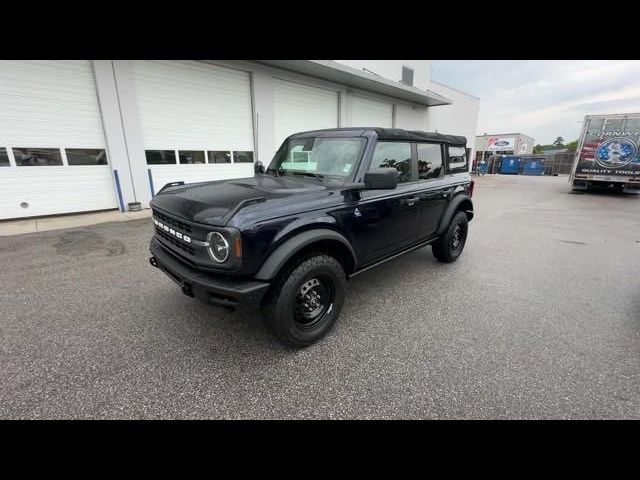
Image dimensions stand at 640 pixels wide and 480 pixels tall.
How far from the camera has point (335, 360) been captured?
239 cm

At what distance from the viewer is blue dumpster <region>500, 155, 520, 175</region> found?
31.3 m

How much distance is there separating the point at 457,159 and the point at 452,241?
126cm

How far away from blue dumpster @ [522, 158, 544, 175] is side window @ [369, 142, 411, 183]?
114 feet

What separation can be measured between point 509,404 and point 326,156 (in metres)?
2.59

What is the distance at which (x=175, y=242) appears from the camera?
2.47 meters

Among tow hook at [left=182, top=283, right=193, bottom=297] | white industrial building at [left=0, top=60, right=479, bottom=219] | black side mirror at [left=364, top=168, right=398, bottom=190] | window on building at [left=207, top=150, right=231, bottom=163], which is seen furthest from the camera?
window on building at [left=207, top=150, right=231, bottom=163]

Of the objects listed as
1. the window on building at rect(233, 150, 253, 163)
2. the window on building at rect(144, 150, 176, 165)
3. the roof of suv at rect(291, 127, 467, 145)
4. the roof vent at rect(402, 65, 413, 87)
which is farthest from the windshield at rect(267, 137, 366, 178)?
the roof vent at rect(402, 65, 413, 87)

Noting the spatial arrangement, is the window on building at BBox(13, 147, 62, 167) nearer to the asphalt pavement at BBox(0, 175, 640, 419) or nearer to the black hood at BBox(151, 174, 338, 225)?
the asphalt pavement at BBox(0, 175, 640, 419)

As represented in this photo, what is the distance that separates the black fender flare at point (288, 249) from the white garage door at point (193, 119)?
7.90m

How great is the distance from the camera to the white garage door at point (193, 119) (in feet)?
26.5

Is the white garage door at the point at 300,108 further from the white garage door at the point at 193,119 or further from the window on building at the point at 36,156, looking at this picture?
the window on building at the point at 36,156

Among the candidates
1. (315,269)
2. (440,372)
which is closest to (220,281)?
(315,269)

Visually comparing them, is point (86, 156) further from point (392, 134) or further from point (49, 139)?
point (392, 134)
